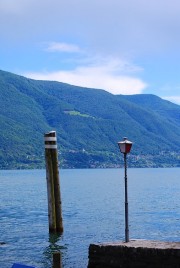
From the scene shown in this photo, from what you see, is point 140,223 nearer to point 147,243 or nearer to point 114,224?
point 114,224

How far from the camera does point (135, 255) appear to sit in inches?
512

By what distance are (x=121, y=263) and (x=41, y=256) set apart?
381 inches

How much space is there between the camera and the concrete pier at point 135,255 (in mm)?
12672

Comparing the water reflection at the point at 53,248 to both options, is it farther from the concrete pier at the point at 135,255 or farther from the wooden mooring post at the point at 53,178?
the concrete pier at the point at 135,255

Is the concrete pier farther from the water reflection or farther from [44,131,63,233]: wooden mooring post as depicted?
[44,131,63,233]: wooden mooring post

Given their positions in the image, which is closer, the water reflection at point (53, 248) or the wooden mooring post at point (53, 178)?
the water reflection at point (53, 248)

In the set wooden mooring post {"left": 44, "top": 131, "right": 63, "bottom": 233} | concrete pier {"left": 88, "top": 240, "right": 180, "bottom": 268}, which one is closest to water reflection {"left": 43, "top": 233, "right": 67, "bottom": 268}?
wooden mooring post {"left": 44, "top": 131, "right": 63, "bottom": 233}

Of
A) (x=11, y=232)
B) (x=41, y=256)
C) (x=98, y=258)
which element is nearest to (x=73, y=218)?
(x=11, y=232)

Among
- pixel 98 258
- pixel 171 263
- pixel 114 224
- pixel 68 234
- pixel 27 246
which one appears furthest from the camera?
pixel 114 224

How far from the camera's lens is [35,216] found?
41.8 meters

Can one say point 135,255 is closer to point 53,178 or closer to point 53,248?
point 53,178

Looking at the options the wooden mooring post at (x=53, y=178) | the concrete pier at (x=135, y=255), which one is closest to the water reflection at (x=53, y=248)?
the wooden mooring post at (x=53, y=178)

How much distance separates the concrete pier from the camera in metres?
12.7

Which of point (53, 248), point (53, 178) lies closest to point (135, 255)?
point (53, 178)
